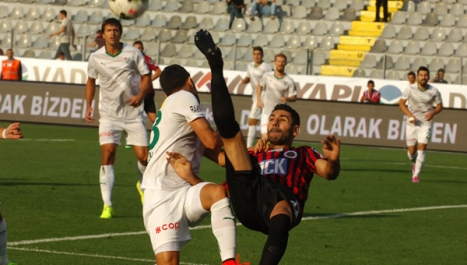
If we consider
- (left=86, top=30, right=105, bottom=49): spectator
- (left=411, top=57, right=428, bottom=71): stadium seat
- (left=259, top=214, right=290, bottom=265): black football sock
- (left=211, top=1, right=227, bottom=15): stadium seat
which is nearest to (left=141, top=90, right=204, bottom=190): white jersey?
(left=259, top=214, right=290, bottom=265): black football sock

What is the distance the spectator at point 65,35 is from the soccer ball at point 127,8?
20.8m

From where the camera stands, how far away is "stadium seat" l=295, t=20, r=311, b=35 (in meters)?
34.2

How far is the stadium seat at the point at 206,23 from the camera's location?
35.4 m

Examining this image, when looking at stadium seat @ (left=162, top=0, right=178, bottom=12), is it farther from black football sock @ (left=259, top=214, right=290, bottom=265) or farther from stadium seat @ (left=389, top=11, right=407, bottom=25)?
black football sock @ (left=259, top=214, right=290, bottom=265)

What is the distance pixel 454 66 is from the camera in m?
30.1

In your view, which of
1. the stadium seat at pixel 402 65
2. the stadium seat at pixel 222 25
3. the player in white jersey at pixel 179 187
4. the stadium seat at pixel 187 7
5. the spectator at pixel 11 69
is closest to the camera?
the player in white jersey at pixel 179 187

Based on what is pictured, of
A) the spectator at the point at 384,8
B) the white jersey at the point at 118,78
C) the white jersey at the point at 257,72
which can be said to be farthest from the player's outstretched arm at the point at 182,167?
the spectator at the point at 384,8

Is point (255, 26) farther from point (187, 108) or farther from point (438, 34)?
point (187, 108)

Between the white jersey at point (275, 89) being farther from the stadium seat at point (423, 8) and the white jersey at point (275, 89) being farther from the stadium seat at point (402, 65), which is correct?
the stadium seat at point (423, 8)

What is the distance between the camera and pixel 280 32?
3453 centimetres

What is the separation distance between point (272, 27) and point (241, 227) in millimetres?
23113

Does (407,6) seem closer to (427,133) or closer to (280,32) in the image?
(280,32)

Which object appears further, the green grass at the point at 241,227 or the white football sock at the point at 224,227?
the green grass at the point at 241,227

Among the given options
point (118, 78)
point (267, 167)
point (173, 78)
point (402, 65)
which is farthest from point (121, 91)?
point (402, 65)
